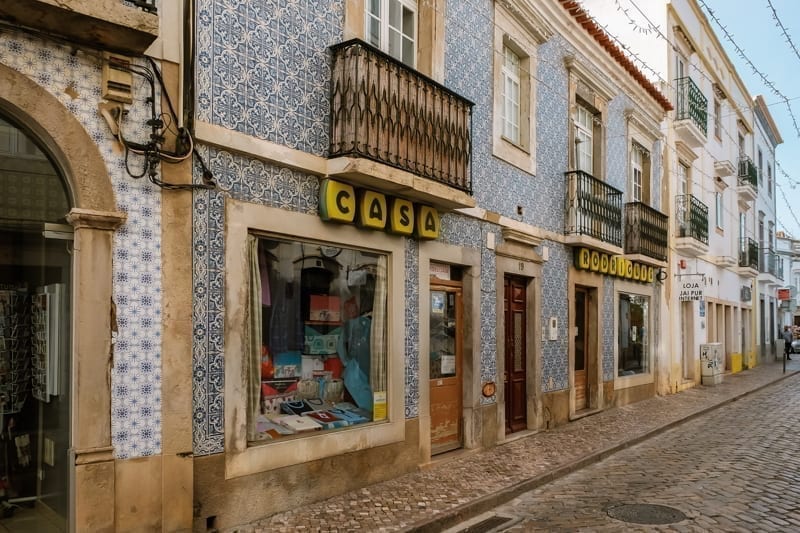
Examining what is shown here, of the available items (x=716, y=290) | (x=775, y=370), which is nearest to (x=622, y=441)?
(x=716, y=290)

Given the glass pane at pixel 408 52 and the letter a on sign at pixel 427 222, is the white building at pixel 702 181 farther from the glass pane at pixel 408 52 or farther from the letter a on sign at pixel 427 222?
the letter a on sign at pixel 427 222

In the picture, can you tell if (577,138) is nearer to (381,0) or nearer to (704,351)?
(381,0)

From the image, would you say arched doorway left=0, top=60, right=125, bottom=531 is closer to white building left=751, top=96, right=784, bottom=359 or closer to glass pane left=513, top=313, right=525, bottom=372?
glass pane left=513, top=313, right=525, bottom=372

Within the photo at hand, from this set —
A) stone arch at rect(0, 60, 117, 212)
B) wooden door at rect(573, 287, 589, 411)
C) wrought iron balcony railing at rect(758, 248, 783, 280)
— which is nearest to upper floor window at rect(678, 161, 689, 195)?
wooden door at rect(573, 287, 589, 411)

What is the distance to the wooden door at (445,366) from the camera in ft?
27.5

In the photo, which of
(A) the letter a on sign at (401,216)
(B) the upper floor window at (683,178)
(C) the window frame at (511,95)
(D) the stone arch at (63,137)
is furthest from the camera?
(B) the upper floor window at (683,178)

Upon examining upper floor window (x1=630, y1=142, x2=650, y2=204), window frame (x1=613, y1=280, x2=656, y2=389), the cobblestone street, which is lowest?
the cobblestone street

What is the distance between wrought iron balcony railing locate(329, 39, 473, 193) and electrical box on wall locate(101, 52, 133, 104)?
6.92ft

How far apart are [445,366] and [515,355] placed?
208 centimetres

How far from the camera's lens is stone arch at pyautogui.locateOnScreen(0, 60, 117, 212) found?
14.5 feet

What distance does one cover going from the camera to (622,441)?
9.64 meters

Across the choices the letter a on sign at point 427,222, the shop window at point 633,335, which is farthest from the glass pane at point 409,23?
the shop window at point 633,335

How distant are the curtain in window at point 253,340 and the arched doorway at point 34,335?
1.47m

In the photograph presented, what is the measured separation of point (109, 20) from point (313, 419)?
12.8 ft
